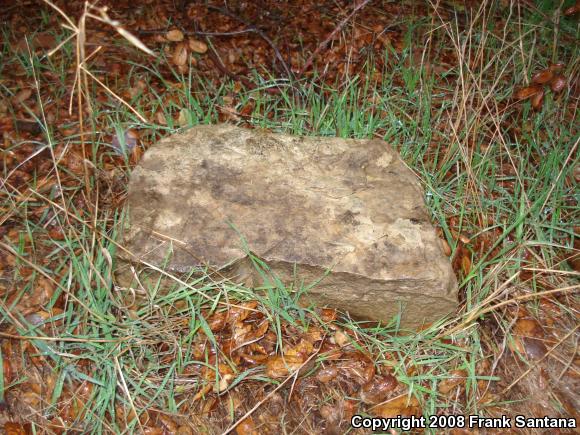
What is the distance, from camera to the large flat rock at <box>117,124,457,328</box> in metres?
1.92

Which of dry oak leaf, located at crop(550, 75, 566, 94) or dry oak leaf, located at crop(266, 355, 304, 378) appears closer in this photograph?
dry oak leaf, located at crop(266, 355, 304, 378)

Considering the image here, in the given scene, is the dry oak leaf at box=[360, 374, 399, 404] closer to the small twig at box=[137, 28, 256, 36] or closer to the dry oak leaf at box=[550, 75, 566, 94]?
the dry oak leaf at box=[550, 75, 566, 94]

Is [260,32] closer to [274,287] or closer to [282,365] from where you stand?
[274,287]

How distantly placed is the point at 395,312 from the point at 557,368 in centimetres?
70

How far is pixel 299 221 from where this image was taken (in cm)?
203

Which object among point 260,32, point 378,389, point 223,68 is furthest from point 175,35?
point 378,389

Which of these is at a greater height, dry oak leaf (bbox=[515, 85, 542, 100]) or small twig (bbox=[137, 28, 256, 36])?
dry oak leaf (bbox=[515, 85, 542, 100])

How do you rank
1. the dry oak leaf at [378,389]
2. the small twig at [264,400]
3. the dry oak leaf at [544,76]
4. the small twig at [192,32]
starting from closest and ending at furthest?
the small twig at [264,400] < the dry oak leaf at [378,389] < the dry oak leaf at [544,76] < the small twig at [192,32]

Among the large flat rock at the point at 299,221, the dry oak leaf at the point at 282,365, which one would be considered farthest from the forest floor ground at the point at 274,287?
the large flat rock at the point at 299,221

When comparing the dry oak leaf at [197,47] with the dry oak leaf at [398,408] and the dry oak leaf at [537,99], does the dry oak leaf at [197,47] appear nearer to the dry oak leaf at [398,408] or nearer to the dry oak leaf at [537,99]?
Answer: the dry oak leaf at [537,99]

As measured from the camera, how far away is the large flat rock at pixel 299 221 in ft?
6.30

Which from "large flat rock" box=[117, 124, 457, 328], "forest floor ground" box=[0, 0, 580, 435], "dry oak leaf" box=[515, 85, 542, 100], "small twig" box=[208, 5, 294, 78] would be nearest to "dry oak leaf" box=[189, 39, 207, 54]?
"forest floor ground" box=[0, 0, 580, 435]

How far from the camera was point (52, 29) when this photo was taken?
3062 millimetres

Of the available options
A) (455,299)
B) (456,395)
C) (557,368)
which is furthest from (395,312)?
(557,368)
